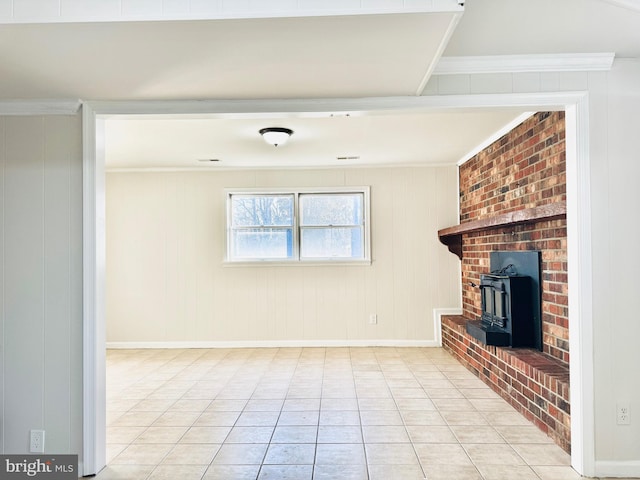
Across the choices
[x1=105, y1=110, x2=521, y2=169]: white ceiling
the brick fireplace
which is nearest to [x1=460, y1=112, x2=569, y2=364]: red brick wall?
the brick fireplace

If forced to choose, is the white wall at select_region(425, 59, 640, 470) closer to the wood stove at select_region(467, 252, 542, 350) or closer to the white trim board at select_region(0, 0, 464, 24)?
the wood stove at select_region(467, 252, 542, 350)

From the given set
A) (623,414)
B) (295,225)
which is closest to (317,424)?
(623,414)

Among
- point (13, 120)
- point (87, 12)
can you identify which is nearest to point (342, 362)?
point (13, 120)

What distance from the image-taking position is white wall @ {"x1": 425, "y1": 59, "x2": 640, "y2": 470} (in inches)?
106

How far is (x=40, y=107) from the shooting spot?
2875 millimetres

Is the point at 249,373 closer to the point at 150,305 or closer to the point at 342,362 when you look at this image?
the point at 342,362

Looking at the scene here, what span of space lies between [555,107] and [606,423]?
6.06ft

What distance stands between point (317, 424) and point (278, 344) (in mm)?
2961

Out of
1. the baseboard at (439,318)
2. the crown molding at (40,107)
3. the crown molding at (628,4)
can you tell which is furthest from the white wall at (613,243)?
the baseboard at (439,318)

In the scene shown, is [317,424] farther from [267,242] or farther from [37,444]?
[267,242]

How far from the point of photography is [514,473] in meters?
2.77

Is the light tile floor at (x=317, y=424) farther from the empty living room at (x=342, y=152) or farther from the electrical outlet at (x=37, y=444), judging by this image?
the electrical outlet at (x=37, y=444)

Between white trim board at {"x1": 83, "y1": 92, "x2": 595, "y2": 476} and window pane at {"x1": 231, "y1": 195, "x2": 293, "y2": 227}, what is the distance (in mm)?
3638

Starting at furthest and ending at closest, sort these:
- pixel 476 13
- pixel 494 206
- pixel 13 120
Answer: pixel 494 206, pixel 13 120, pixel 476 13
